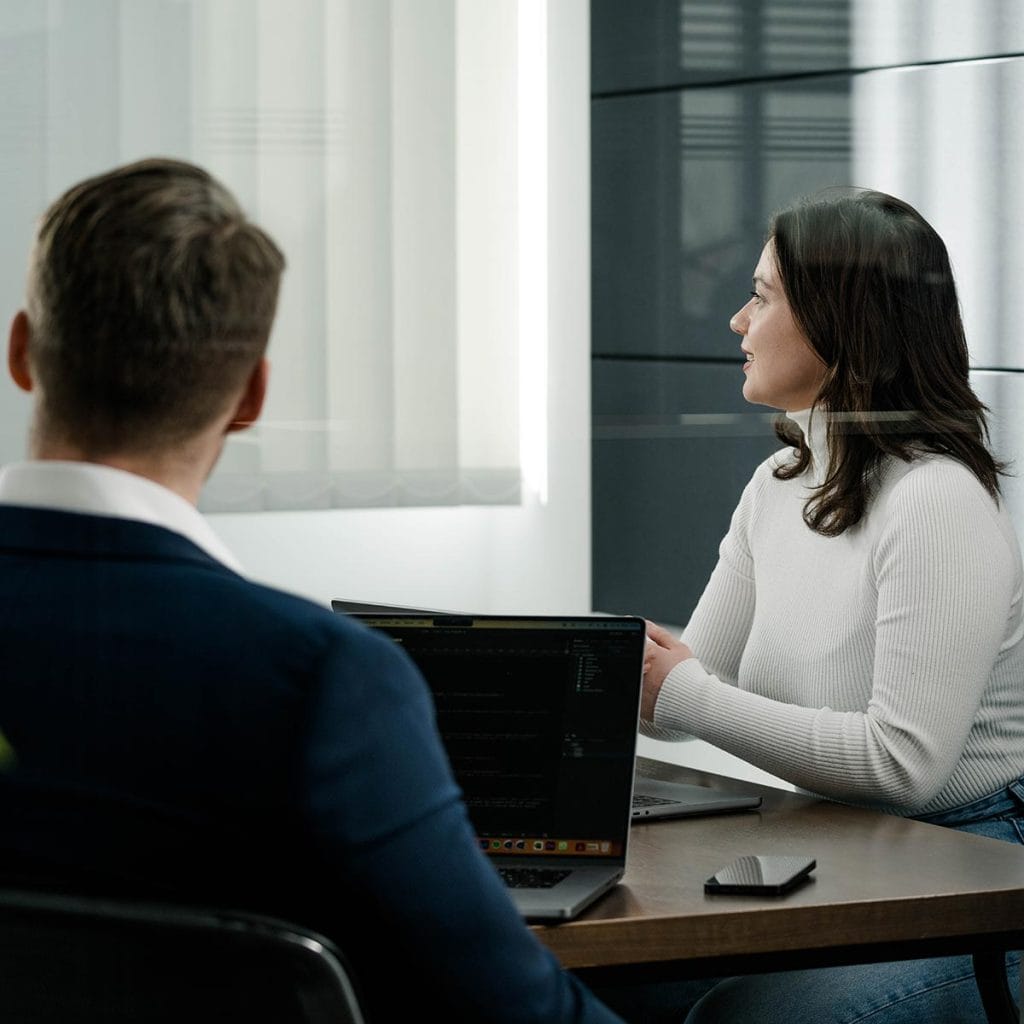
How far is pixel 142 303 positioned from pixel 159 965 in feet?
1.15

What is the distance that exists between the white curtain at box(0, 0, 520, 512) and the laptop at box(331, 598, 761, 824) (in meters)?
0.78

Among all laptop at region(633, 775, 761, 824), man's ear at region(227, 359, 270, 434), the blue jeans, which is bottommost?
A: the blue jeans

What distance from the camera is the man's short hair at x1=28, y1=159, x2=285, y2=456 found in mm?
897

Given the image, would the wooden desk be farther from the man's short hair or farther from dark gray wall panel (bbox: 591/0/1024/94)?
dark gray wall panel (bbox: 591/0/1024/94)

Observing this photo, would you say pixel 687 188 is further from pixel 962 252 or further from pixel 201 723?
pixel 201 723

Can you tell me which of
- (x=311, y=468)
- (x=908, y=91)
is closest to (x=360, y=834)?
(x=311, y=468)

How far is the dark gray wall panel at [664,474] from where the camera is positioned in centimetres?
266

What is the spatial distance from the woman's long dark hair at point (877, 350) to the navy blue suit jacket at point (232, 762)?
103 cm

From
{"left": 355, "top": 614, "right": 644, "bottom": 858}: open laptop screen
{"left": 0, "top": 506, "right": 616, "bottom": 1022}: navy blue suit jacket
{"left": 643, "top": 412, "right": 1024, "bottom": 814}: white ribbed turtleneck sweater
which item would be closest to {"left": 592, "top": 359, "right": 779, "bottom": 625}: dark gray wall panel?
Answer: {"left": 643, "top": 412, "right": 1024, "bottom": 814}: white ribbed turtleneck sweater

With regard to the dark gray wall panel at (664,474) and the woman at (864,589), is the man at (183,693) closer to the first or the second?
the woman at (864,589)

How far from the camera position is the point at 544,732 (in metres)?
1.36

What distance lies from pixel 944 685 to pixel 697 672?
0.25 metres

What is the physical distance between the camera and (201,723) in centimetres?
82

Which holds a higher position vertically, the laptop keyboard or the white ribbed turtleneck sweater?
the white ribbed turtleneck sweater
